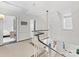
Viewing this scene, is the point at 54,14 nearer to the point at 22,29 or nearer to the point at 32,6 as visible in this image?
the point at 32,6

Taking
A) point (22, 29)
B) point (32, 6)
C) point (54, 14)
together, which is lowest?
point (22, 29)

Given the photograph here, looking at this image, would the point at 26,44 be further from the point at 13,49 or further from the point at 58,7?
the point at 58,7

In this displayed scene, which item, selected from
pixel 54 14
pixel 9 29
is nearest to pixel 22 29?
pixel 9 29

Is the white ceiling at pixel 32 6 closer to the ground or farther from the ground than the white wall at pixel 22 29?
farther from the ground

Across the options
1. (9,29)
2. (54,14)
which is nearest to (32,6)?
(54,14)

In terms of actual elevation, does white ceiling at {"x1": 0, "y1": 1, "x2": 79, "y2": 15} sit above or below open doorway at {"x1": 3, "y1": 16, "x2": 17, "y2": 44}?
above

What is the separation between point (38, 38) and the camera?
Result: 1.68 m

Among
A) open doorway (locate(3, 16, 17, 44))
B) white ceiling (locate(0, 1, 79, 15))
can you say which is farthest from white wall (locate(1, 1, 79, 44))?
open doorway (locate(3, 16, 17, 44))

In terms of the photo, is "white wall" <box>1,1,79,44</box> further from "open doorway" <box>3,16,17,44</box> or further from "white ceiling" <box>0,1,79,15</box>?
"open doorway" <box>3,16,17,44</box>

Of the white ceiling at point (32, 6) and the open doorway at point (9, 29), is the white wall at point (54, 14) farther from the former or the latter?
the open doorway at point (9, 29)

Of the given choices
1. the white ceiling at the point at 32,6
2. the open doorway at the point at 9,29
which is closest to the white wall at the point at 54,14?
the white ceiling at the point at 32,6

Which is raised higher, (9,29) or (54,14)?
(54,14)

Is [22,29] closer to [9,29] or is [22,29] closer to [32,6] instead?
[9,29]

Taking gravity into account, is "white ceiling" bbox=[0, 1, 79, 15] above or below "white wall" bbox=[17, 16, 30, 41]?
above
